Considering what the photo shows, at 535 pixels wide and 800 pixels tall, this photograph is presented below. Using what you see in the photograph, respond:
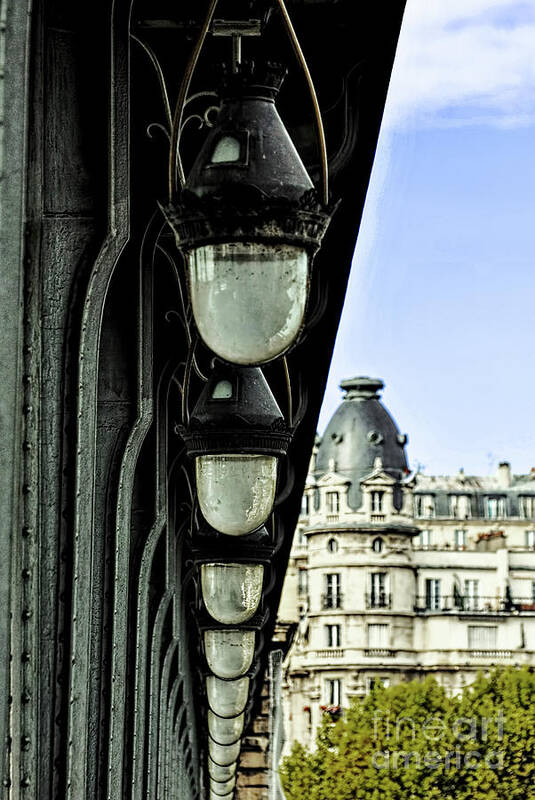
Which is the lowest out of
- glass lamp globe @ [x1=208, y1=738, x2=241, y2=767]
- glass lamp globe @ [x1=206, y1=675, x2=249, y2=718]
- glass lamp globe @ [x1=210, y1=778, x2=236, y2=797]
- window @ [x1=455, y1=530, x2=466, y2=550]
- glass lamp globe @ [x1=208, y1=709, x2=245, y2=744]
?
glass lamp globe @ [x1=210, y1=778, x2=236, y2=797]

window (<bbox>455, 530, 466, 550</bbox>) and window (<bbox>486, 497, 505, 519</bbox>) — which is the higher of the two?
window (<bbox>486, 497, 505, 519</bbox>)

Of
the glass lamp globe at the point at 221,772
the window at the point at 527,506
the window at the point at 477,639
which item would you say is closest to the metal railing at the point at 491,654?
the window at the point at 477,639

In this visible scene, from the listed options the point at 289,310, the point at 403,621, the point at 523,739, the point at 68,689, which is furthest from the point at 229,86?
the point at 403,621

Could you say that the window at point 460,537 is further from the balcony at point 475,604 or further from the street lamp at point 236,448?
the street lamp at point 236,448

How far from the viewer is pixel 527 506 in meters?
132

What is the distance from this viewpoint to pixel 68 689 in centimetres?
611

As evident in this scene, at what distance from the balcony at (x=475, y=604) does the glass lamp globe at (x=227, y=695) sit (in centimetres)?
9842

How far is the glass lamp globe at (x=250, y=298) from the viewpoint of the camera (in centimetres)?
402

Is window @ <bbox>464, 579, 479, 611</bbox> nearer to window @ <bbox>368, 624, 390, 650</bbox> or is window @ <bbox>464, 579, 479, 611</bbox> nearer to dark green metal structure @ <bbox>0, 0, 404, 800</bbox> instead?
window @ <bbox>368, 624, 390, 650</bbox>

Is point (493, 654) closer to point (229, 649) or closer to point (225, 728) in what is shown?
point (225, 728)

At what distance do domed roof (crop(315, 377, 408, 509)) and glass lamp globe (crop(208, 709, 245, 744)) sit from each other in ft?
316

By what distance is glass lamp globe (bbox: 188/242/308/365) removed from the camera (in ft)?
13.2

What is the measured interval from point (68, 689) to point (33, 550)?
1.13 meters

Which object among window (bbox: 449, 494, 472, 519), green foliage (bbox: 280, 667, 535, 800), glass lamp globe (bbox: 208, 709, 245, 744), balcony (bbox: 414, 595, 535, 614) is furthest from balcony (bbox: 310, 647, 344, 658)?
glass lamp globe (bbox: 208, 709, 245, 744)
